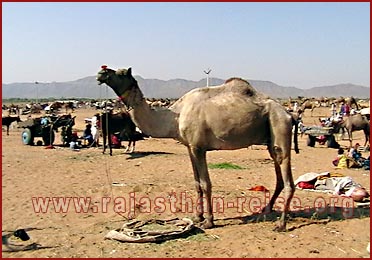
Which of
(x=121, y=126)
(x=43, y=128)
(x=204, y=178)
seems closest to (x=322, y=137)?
(x=121, y=126)

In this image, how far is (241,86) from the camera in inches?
344

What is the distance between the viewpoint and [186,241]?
7.66 metres

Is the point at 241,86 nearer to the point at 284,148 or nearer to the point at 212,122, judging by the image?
the point at 212,122

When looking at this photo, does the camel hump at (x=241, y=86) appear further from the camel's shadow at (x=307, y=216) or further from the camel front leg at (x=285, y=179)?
the camel's shadow at (x=307, y=216)

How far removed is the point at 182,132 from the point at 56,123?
1635 cm

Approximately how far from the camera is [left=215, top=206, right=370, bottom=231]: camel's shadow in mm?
8641

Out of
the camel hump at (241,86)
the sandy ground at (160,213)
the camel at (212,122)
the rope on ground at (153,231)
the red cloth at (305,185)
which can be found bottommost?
the sandy ground at (160,213)

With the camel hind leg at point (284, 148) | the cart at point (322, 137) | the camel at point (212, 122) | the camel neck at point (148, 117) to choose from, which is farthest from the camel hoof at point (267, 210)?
the cart at point (322, 137)

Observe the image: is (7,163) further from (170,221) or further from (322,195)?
(322,195)

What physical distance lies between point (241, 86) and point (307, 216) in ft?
Answer: 9.26

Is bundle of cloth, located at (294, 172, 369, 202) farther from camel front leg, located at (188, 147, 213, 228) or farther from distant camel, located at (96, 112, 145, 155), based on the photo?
distant camel, located at (96, 112, 145, 155)

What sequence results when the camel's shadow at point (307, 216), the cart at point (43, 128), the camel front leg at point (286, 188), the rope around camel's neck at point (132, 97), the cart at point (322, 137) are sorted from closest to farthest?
the camel front leg at point (286, 188), the rope around camel's neck at point (132, 97), the camel's shadow at point (307, 216), the cart at point (322, 137), the cart at point (43, 128)

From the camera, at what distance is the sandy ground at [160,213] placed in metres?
7.33

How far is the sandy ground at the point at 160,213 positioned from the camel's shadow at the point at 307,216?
19 millimetres
